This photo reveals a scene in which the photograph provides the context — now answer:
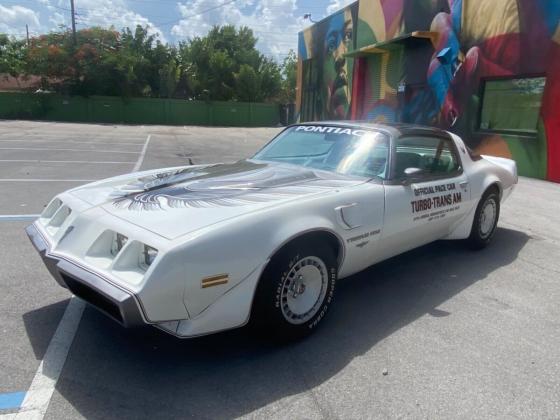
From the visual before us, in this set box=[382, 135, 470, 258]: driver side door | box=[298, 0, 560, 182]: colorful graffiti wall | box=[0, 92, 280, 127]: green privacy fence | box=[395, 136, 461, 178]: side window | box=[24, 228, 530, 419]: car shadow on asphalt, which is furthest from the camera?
box=[0, 92, 280, 127]: green privacy fence

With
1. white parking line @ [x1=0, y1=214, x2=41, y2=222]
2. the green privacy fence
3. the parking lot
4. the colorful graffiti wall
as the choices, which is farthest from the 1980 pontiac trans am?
the green privacy fence

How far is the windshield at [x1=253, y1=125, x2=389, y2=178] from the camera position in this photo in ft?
12.3

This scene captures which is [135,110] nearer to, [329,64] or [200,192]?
[329,64]

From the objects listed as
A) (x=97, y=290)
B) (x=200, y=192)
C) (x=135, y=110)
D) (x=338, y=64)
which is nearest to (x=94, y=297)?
(x=97, y=290)

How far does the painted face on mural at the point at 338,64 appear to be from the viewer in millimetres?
19469

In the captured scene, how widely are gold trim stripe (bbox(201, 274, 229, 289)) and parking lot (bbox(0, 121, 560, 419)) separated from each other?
1.97 feet

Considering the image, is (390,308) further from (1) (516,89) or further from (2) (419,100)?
Result: (2) (419,100)

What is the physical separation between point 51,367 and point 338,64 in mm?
19840

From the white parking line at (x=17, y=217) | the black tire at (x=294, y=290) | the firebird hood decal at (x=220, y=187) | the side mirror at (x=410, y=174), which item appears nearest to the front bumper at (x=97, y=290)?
the firebird hood decal at (x=220, y=187)

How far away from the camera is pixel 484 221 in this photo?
4992 mm

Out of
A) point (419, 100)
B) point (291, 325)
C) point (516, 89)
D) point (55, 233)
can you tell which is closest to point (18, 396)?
point (55, 233)

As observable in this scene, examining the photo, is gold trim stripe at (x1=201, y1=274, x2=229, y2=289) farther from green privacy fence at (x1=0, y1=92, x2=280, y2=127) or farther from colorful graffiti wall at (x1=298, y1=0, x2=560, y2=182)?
green privacy fence at (x1=0, y1=92, x2=280, y2=127)

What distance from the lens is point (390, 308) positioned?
359 cm

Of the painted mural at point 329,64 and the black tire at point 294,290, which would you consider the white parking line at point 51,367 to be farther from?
the painted mural at point 329,64
